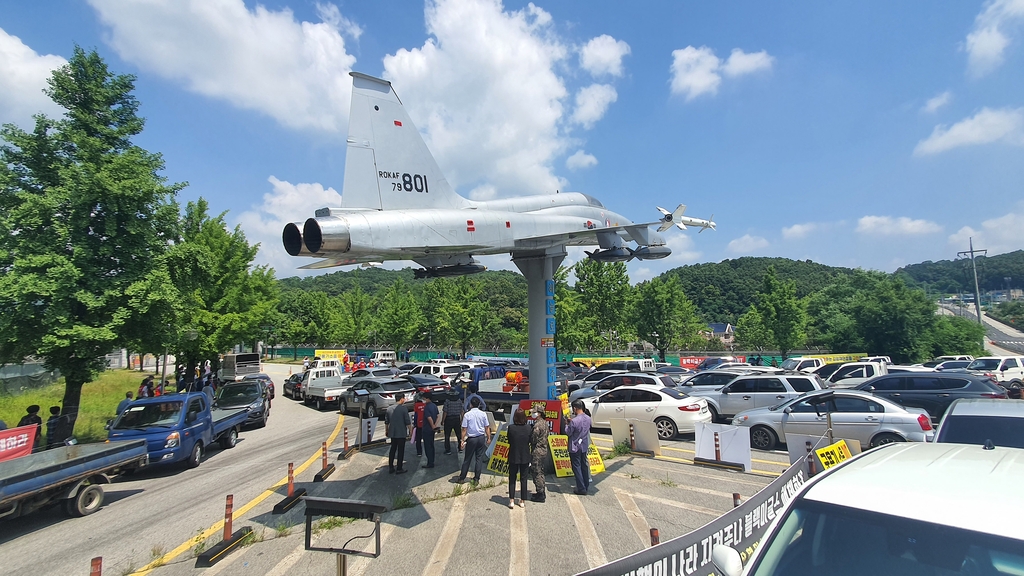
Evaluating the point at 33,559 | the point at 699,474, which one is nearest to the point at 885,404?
the point at 699,474

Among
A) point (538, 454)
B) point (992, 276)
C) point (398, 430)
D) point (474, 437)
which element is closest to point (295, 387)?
point (398, 430)

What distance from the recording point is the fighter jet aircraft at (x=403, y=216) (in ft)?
29.1

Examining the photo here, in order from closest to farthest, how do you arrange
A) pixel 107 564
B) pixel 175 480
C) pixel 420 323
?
1. pixel 107 564
2. pixel 175 480
3. pixel 420 323

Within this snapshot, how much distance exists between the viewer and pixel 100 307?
1395 cm

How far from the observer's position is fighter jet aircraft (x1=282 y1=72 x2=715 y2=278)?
8.88m

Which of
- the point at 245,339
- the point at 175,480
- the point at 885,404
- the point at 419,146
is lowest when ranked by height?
the point at 175,480

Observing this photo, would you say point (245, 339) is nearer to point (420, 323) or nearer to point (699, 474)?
point (699, 474)

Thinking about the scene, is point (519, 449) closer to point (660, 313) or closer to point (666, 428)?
point (666, 428)

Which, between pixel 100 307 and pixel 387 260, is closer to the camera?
pixel 387 260

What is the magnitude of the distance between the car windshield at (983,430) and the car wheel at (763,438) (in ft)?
21.6

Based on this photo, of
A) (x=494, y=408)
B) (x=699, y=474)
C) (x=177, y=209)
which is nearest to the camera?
(x=699, y=474)

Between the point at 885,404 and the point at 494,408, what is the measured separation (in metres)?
12.9

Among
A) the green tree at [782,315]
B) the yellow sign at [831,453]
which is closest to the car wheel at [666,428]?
the yellow sign at [831,453]

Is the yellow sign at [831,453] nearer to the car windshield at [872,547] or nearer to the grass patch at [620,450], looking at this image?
the grass patch at [620,450]
